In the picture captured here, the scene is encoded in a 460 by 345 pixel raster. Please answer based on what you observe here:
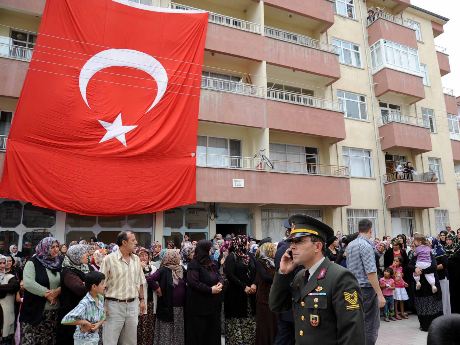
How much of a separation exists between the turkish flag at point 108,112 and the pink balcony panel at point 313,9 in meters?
5.62

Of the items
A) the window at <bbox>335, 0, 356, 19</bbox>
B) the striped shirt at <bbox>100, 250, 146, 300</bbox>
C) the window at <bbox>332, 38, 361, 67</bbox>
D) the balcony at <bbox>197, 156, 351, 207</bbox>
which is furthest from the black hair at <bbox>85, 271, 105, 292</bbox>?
the window at <bbox>335, 0, 356, 19</bbox>

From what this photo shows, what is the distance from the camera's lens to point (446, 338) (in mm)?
1334

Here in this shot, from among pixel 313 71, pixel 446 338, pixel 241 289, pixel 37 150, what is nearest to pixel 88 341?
pixel 241 289

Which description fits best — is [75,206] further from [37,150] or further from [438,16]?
[438,16]

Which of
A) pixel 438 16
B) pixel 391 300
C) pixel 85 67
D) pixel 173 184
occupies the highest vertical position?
pixel 438 16

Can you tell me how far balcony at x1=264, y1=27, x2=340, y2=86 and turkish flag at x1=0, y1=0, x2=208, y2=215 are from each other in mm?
4226

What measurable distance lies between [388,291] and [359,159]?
11274mm

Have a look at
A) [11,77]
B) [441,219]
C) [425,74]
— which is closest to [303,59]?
[425,74]

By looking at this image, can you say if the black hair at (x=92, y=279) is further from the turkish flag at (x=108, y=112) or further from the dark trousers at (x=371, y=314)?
the turkish flag at (x=108, y=112)

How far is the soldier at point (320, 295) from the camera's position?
2381 mm

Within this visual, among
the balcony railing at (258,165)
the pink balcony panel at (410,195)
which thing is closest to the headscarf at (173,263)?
the balcony railing at (258,165)

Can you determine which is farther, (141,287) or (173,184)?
(173,184)

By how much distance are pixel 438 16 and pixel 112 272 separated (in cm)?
2850

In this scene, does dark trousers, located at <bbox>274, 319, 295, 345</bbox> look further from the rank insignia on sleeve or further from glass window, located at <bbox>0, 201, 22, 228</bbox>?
glass window, located at <bbox>0, 201, 22, 228</bbox>
